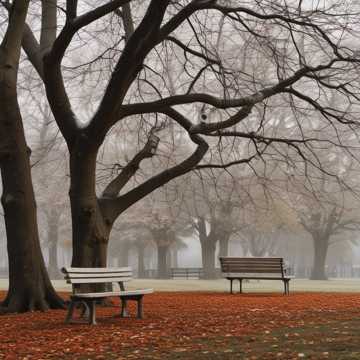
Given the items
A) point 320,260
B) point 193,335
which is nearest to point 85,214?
point 193,335

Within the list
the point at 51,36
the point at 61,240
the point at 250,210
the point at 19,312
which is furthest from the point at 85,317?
the point at 61,240

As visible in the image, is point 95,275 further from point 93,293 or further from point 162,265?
point 162,265

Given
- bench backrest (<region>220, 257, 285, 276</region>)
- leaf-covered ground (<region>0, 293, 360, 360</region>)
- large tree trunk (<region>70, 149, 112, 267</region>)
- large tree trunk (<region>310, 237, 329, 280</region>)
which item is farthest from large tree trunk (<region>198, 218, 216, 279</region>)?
leaf-covered ground (<region>0, 293, 360, 360</region>)

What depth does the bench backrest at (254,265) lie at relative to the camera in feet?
60.9

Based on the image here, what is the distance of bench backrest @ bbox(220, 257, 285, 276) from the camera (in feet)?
60.9

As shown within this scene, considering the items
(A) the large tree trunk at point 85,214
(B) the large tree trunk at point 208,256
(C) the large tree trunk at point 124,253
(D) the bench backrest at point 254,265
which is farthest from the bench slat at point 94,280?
(C) the large tree trunk at point 124,253

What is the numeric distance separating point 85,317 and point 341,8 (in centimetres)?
814

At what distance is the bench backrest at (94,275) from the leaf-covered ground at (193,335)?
2.24ft

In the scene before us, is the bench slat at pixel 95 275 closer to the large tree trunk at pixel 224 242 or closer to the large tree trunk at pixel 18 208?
the large tree trunk at pixel 18 208

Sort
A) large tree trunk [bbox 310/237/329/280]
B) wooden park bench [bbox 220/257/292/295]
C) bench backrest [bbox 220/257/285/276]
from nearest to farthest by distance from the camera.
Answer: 1. wooden park bench [bbox 220/257/292/295]
2. bench backrest [bbox 220/257/285/276]
3. large tree trunk [bbox 310/237/329/280]

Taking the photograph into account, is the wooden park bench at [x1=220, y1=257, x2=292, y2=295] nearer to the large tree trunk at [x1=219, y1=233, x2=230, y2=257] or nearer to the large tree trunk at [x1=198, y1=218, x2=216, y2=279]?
the large tree trunk at [x1=198, y1=218, x2=216, y2=279]

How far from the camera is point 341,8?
1353 cm

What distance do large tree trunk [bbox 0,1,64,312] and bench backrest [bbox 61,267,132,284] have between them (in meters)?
2.24

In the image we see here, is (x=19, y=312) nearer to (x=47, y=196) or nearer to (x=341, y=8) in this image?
(x=341, y=8)
